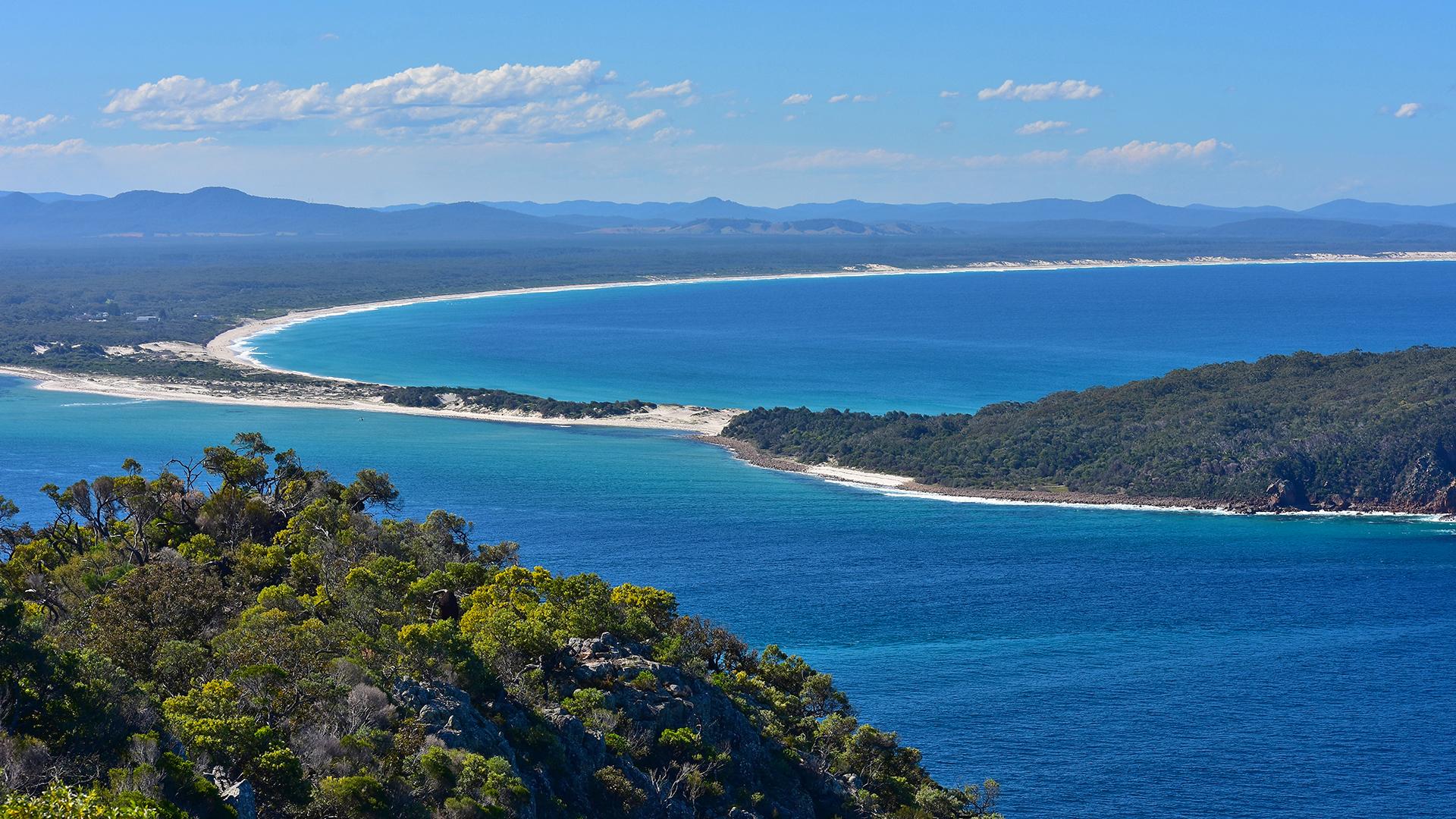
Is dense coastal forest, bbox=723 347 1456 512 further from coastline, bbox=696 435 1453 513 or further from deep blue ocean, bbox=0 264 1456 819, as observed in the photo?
deep blue ocean, bbox=0 264 1456 819

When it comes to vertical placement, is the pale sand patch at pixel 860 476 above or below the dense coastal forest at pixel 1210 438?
below

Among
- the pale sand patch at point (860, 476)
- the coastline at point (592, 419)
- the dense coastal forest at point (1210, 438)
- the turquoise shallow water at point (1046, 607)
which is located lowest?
the turquoise shallow water at point (1046, 607)

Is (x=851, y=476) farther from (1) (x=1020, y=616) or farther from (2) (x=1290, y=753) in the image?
(2) (x=1290, y=753)

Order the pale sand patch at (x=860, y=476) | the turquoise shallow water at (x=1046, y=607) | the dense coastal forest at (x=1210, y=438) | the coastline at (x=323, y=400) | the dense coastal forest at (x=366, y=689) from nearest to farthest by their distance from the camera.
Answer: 1. the dense coastal forest at (x=366, y=689)
2. the turquoise shallow water at (x=1046, y=607)
3. the dense coastal forest at (x=1210, y=438)
4. the pale sand patch at (x=860, y=476)
5. the coastline at (x=323, y=400)

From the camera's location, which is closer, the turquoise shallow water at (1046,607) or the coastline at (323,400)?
the turquoise shallow water at (1046,607)

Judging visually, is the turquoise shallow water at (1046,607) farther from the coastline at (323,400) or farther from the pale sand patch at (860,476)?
the coastline at (323,400)

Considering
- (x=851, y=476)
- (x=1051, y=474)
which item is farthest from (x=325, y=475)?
(x=1051, y=474)

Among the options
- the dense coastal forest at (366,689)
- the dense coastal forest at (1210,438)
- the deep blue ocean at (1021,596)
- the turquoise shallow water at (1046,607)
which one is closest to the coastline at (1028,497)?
the dense coastal forest at (1210,438)
